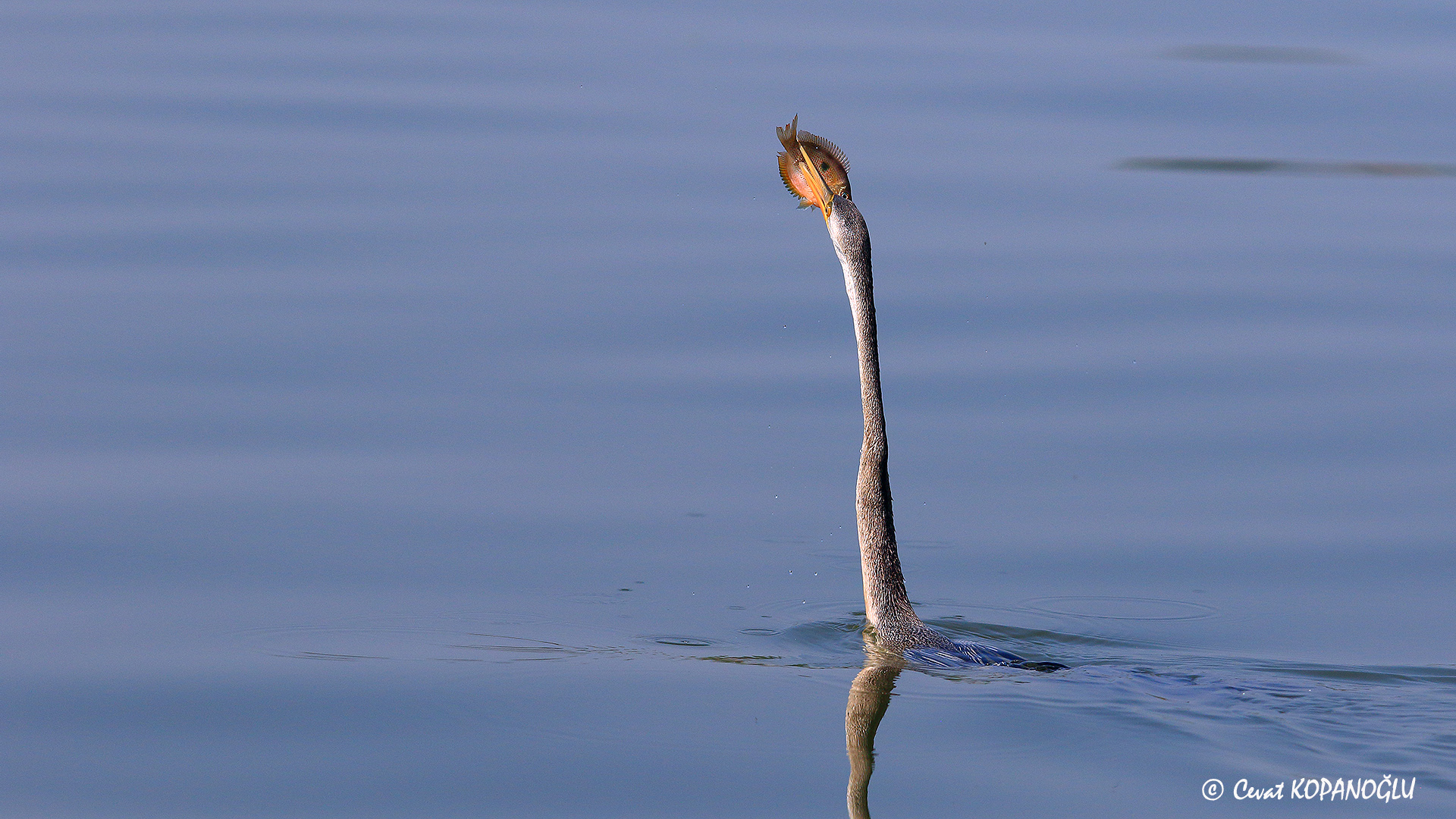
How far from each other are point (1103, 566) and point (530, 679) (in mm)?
2401

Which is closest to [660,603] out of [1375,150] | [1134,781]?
[1134,781]

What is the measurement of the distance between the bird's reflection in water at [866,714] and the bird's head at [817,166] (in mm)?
1500

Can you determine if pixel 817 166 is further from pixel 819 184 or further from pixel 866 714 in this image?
pixel 866 714

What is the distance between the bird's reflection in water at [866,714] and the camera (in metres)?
5.23

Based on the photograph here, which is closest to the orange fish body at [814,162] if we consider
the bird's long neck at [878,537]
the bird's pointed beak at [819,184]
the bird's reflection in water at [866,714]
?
the bird's pointed beak at [819,184]

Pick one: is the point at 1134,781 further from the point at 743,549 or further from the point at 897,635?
the point at 743,549

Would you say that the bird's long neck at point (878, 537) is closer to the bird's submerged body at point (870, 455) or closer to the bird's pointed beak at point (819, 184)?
the bird's submerged body at point (870, 455)

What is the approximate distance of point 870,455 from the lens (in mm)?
6402

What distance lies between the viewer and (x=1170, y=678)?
6191mm

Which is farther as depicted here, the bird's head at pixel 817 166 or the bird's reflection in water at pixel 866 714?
the bird's head at pixel 817 166

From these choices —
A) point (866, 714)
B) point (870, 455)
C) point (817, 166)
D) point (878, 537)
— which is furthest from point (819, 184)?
point (866, 714)

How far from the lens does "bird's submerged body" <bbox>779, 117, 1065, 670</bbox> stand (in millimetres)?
6074

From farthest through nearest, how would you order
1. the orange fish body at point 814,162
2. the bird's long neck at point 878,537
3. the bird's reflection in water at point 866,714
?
the bird's long neck at point 878,537 < the orange fish body at point 814,162 < the bird's reflection in water at point 866,714

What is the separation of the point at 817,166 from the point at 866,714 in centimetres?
175
